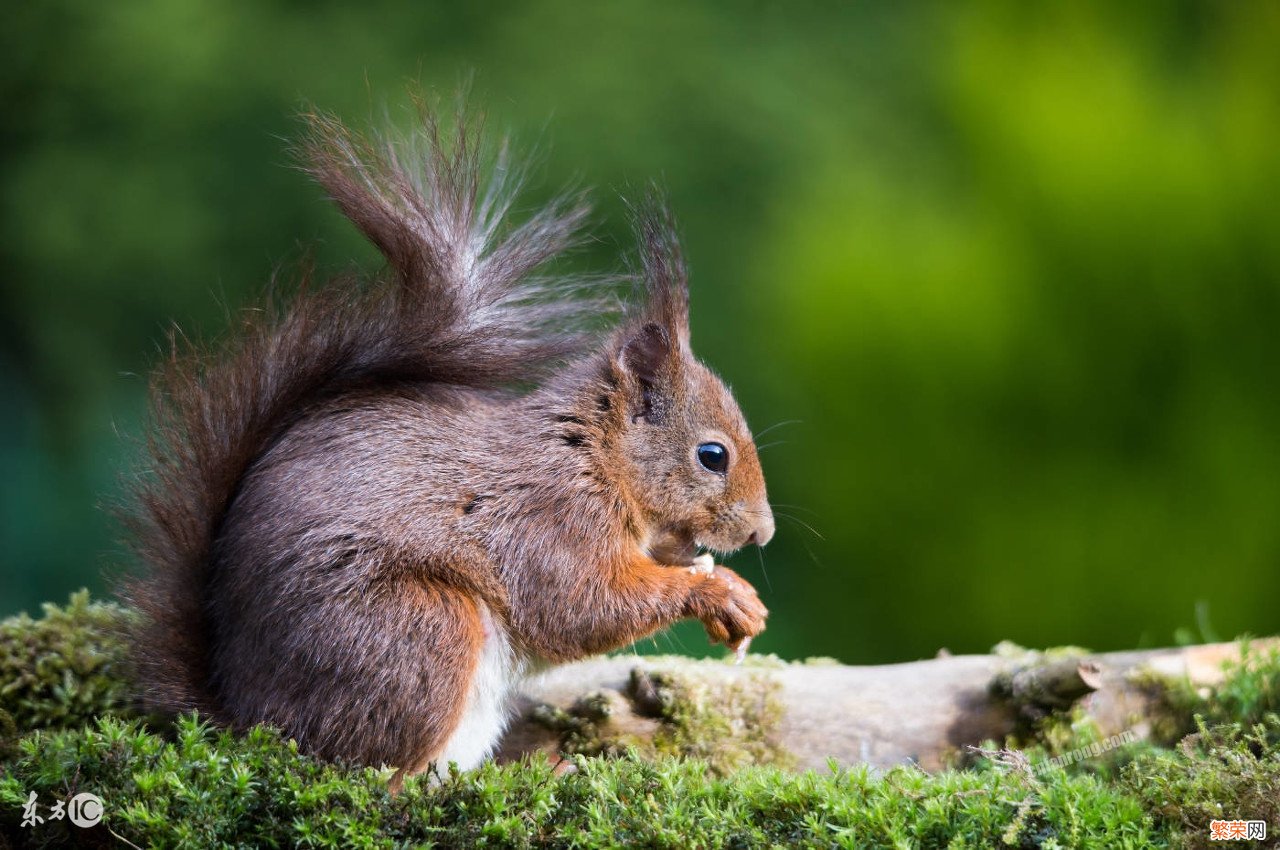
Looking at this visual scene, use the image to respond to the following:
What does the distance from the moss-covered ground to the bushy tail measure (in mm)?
283

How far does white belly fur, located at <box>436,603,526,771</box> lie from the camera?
2094 mm

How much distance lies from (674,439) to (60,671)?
133 centimetres

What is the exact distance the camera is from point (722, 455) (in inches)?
95.7

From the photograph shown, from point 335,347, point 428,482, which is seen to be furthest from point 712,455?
point 335,347

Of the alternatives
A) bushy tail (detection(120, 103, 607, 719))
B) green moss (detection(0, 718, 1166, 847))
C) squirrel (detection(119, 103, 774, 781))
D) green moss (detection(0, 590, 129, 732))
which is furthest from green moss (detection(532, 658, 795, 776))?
green moss (detection(0, 590, 129, 732))

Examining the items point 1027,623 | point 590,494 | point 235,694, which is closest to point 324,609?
point 235,694

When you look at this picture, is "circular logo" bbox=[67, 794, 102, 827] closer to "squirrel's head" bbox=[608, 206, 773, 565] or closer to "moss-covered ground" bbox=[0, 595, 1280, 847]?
"moss-covered ground" bbox=[0, 595, 1280, 847]

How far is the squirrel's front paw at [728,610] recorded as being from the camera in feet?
7.47

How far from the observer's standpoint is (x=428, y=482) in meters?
2.15

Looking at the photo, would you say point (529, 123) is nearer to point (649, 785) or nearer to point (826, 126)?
point (826, 126)

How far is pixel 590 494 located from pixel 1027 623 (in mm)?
2124

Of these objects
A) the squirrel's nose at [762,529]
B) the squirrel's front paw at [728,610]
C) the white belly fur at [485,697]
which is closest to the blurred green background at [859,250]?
the squirrel's nose at [762,529]

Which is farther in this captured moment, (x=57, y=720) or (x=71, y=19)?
(x=71, y=19)

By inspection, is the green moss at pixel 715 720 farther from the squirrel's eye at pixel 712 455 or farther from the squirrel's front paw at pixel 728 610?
the squirrel's eye at pixel 712 455
